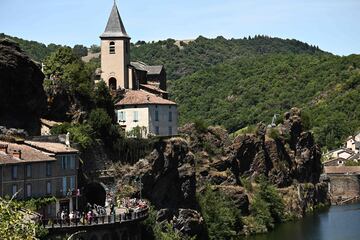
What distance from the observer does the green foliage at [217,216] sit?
108625 mm

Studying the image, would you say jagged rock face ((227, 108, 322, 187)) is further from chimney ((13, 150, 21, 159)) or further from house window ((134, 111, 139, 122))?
chimney ((13, 150, 21, 159))

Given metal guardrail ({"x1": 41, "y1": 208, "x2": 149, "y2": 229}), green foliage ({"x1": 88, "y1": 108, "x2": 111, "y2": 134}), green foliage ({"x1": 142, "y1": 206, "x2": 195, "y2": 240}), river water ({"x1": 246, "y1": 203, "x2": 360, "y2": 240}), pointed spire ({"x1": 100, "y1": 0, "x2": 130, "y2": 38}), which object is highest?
pointed spire ({"x1": 100, "y1": 0, "x2": 130, "y2": 38})

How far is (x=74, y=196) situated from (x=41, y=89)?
16.0 meters

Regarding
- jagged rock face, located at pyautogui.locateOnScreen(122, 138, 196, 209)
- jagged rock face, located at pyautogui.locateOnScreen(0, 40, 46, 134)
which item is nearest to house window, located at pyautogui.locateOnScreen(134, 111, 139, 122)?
jagged rock face, located at pyautogui.locateOnScreen(122, 138, 196, 209)

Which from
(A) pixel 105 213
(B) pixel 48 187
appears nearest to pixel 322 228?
(A) pixel 105 213

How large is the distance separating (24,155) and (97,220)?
8.07 metres

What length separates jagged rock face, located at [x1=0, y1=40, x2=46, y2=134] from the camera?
84.4 meters

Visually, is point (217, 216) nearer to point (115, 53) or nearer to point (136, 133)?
point (136, 133)

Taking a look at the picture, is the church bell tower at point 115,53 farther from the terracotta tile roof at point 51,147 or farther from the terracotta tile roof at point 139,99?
the terracotta tile roof at point 51,147

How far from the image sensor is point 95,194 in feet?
287

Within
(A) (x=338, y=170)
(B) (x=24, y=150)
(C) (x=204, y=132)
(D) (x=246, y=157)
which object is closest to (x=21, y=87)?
(B) (x=24, y=150)

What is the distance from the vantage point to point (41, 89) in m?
88.6

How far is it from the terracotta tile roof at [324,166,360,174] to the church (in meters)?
72.9

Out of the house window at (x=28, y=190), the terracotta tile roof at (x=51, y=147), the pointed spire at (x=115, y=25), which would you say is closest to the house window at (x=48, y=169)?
the terracotta tile roof at (x=51, y=147)
